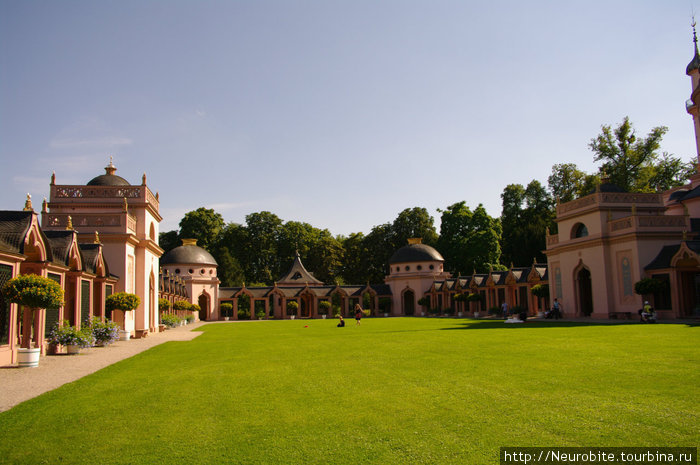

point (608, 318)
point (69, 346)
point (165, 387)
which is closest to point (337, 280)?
point (608, 318)

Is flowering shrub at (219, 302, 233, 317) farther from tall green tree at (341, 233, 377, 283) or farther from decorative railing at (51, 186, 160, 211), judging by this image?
decorative railing at (51, 186, 160, 211)

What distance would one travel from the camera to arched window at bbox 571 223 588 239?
3716 centimetres

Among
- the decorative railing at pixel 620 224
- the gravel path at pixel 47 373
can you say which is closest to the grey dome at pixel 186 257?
the gravel path at pixel 47 373

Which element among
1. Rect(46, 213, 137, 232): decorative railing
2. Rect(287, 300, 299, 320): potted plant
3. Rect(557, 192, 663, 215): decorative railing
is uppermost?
Rect(557, 192, 663, 215): decorative railing

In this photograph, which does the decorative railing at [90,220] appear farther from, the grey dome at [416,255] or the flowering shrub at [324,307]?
the grey dome at [416,255]

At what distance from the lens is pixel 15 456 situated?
629 cm

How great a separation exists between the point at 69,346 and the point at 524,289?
38.1m

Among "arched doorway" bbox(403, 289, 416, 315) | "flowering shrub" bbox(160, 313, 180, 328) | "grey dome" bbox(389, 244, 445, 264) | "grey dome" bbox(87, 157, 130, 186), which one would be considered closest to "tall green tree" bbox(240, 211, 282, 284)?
"grey dome" bbox(389, 244, 445, 264)

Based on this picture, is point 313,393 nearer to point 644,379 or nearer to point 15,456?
point 15,456

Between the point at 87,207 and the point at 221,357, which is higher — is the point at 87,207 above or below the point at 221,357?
above

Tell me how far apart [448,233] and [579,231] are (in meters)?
35.4

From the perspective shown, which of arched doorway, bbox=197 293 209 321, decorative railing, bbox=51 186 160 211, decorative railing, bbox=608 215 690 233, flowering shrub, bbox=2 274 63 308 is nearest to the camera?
flowering shrub, bbox=2 274 63 308

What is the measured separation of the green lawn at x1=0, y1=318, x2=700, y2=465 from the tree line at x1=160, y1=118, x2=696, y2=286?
45.6 meters

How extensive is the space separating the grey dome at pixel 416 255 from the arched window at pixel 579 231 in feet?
96.5
